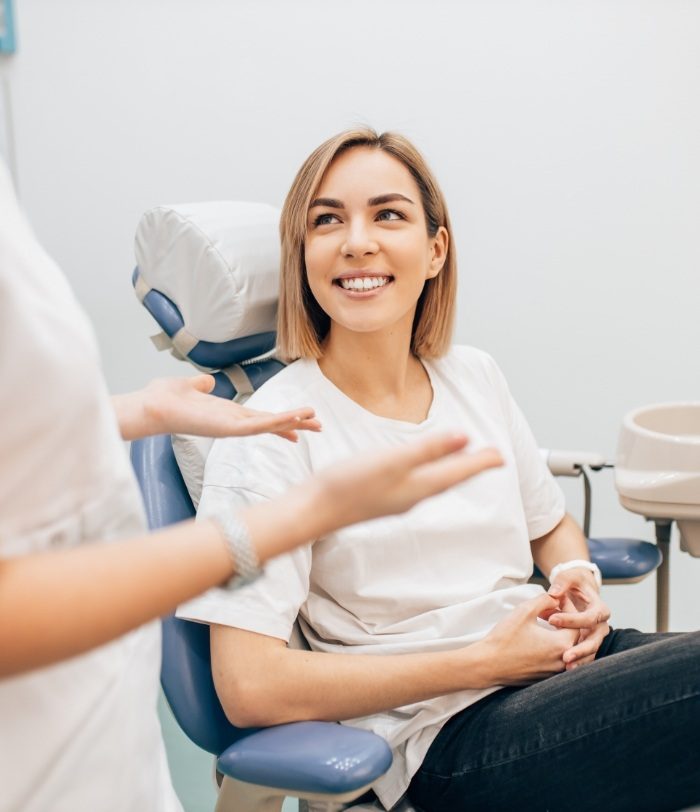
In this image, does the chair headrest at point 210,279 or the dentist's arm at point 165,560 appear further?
the chair headrest at point 210,279

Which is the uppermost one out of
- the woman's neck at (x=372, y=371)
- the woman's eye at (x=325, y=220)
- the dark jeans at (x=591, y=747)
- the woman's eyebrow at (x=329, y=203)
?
the woman's eyebrow at (x=329, y=203)

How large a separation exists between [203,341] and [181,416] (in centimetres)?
60

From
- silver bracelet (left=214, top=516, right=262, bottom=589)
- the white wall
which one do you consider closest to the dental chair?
silver bracelet (left=214, top=516, right=262, bottom=589)

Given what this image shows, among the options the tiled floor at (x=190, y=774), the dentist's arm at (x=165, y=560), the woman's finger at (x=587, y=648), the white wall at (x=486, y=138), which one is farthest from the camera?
Answer: the white wall at (x=486, y=138)

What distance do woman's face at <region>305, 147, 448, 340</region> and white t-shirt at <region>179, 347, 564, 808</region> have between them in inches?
4.8

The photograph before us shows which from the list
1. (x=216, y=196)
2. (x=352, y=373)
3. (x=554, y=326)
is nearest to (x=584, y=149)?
(x=554, y=326)

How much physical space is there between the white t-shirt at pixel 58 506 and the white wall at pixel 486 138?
164cm

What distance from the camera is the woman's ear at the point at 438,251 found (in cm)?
155

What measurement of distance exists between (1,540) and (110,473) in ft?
0.29

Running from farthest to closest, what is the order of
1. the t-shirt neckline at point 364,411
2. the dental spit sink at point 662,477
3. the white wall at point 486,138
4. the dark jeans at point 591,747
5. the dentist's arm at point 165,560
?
1. the white wall at point 486,138
2. the dental spit sink at point 662,477
3. the t-shirt neckline at point 364,411
4. the dark jeans at point 591,747
5. the dentist's arm at point 165,560

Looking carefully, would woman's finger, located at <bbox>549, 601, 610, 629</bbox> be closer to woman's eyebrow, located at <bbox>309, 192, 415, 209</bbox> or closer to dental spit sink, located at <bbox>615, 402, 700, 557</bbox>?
dental spit sink, located at <bbox>615, 402, 700, 557</bbox>

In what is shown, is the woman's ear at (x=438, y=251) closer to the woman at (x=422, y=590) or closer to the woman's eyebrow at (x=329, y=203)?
the woman at (x=422, y=590)

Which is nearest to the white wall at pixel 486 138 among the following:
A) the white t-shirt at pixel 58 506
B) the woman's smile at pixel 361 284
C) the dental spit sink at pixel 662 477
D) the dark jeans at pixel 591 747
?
the dental spit sink at pixel 662 477

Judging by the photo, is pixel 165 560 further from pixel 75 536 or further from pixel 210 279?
pixel 210 279
